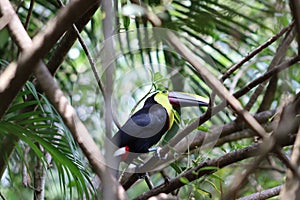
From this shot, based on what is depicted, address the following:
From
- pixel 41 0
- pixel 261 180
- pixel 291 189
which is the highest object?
pixel 41 0

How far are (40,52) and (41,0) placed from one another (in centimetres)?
134

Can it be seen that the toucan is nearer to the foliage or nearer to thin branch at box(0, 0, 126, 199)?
the foliage

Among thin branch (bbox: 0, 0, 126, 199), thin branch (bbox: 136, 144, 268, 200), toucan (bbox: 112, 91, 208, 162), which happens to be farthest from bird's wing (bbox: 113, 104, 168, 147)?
thin branch (bbox: 0, 0, 126, 199)

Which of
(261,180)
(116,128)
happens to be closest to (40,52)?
(116,128)

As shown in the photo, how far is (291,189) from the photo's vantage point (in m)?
0.58

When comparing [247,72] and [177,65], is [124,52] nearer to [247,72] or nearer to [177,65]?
[177,65]

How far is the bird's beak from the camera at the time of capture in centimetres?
154

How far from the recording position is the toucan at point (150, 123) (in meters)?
1.53

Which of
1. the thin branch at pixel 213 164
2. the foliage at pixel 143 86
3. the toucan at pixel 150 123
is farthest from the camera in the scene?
the toucan at pixel 150 123

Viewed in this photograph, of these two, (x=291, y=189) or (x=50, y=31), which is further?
(x=50, y=31)

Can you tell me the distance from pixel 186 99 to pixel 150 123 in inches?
5.8

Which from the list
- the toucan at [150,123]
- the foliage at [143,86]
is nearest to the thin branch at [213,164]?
the foliage at [143,86]

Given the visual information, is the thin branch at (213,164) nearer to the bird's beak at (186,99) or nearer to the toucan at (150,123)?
the toucan at (150,123)

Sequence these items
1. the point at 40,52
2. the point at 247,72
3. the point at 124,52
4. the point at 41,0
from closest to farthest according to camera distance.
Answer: the point at 40,52 < the point at 124,52 < the point at 41,0 < the point at 247,72
